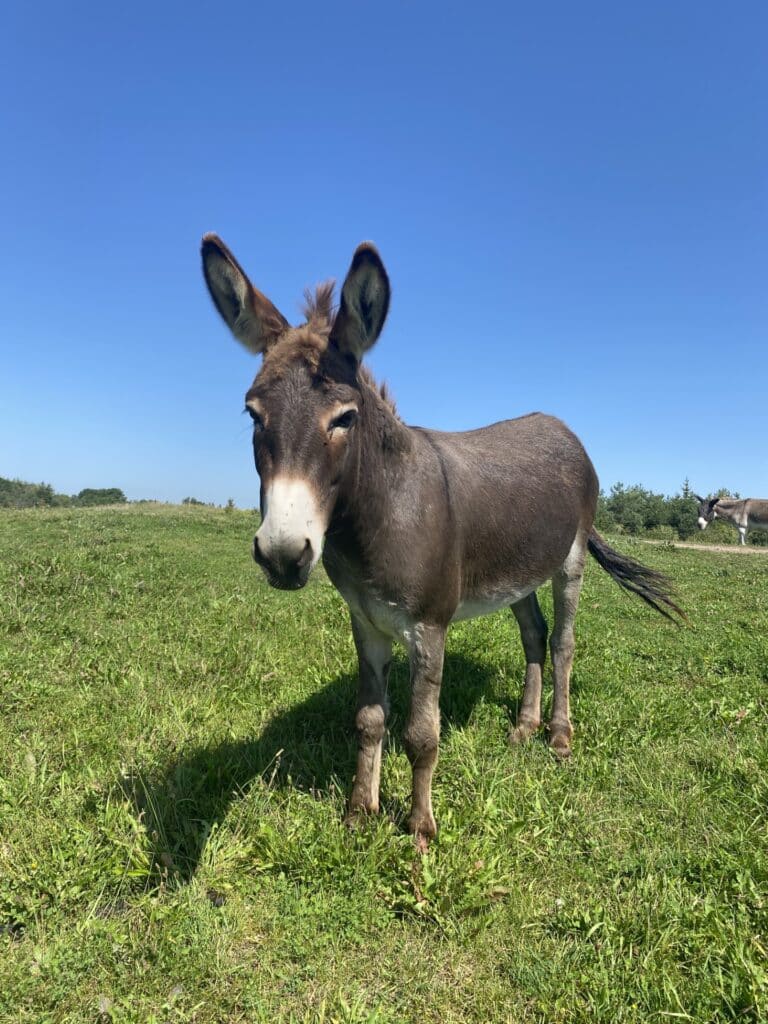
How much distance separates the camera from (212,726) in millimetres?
4098

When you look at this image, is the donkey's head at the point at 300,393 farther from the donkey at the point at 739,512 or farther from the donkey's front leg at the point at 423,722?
the donkey at the point at 739,512

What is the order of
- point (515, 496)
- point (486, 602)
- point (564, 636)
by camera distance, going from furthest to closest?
point (564, 636) → point (515, 496) → point (486, 602)

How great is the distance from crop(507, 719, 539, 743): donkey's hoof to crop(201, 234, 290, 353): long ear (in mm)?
3511

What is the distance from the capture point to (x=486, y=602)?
387 centimetres

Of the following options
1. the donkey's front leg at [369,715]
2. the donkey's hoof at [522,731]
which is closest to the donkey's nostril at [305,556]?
the donkey's front leg at [369,715]

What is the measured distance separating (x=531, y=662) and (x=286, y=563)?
343cm

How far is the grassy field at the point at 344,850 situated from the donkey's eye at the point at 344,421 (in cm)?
200

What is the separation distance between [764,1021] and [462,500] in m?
2.66

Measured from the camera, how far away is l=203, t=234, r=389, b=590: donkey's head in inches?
83.4

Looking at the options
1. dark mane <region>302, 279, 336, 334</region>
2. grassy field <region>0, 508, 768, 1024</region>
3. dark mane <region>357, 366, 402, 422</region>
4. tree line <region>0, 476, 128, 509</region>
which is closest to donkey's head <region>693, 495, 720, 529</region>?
grassy field <region>0, 508, 768, 1024</region>

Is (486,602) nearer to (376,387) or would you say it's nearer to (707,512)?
(376,387)

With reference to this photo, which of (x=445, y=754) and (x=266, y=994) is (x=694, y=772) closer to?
(x=445, y=754)

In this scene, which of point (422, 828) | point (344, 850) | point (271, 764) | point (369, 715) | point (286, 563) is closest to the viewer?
point (286, 563)

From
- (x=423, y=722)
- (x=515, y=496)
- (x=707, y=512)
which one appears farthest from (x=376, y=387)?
(x=707, y=512)
